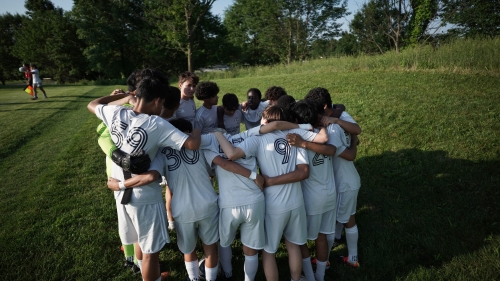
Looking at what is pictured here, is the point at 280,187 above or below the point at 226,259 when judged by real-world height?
above

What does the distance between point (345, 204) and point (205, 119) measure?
233cm

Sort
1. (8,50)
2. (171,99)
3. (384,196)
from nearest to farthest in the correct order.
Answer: (171,99) < (384,196) < (8,50)

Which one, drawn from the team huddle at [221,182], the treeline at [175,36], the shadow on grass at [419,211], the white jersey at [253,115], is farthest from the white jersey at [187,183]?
the treeline at [175,36]

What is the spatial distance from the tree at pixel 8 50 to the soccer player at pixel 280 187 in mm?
56569

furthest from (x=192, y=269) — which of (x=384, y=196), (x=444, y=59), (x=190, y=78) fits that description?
(x=444, y=59)

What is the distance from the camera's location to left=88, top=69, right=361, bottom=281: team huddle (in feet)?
8.46

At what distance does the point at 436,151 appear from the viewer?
5.93 meters

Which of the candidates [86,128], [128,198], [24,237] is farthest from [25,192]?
[86,128]

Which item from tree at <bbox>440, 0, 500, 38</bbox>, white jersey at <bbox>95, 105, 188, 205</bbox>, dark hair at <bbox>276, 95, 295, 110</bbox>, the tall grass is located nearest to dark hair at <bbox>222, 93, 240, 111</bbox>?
dark hair at <bbox>276, 95, 295, 110</bbox>

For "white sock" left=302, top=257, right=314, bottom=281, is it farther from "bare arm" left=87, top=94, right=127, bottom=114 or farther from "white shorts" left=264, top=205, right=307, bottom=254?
"bare arm" left=87, top=94, right=127, bottom=114

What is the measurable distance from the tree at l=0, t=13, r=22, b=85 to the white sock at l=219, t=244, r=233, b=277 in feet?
184

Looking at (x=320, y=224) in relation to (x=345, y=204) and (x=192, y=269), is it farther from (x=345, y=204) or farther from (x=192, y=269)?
(x=192, y=269)

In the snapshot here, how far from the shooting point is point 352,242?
3.39 meters

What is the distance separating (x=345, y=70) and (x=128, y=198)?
1401 cm
